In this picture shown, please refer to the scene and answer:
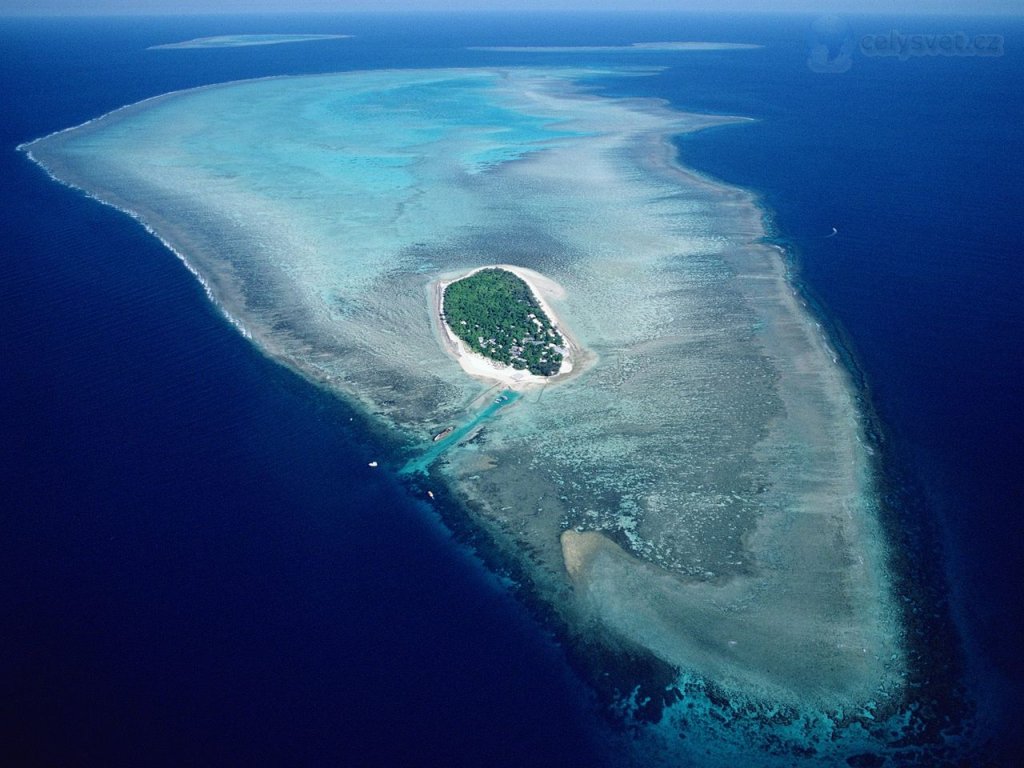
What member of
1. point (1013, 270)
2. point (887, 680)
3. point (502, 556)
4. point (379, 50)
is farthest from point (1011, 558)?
point (379, 50)

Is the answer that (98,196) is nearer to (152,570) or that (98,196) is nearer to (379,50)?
(152,570)

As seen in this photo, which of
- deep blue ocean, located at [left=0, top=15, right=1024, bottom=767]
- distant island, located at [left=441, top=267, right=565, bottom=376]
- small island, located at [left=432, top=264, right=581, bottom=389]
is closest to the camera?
deep blue ocean, located at [left=0, top=15, right=1024, bottom=767]

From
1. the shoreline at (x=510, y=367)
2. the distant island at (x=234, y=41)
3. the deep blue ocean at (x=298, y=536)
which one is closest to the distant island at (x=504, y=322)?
the shoreline at (x=510, y=367)

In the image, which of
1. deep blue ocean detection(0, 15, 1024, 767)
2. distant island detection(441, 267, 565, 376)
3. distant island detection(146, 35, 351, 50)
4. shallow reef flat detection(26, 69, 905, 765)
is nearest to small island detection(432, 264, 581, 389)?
distant island detection(441, 267, 565, 376)

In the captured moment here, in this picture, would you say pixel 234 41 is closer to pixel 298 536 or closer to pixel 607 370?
pixel 607 370

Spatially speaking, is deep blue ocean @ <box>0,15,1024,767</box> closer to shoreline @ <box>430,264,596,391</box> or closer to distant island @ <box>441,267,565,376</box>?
shoreline @ <box>430,264,596,391</box>
